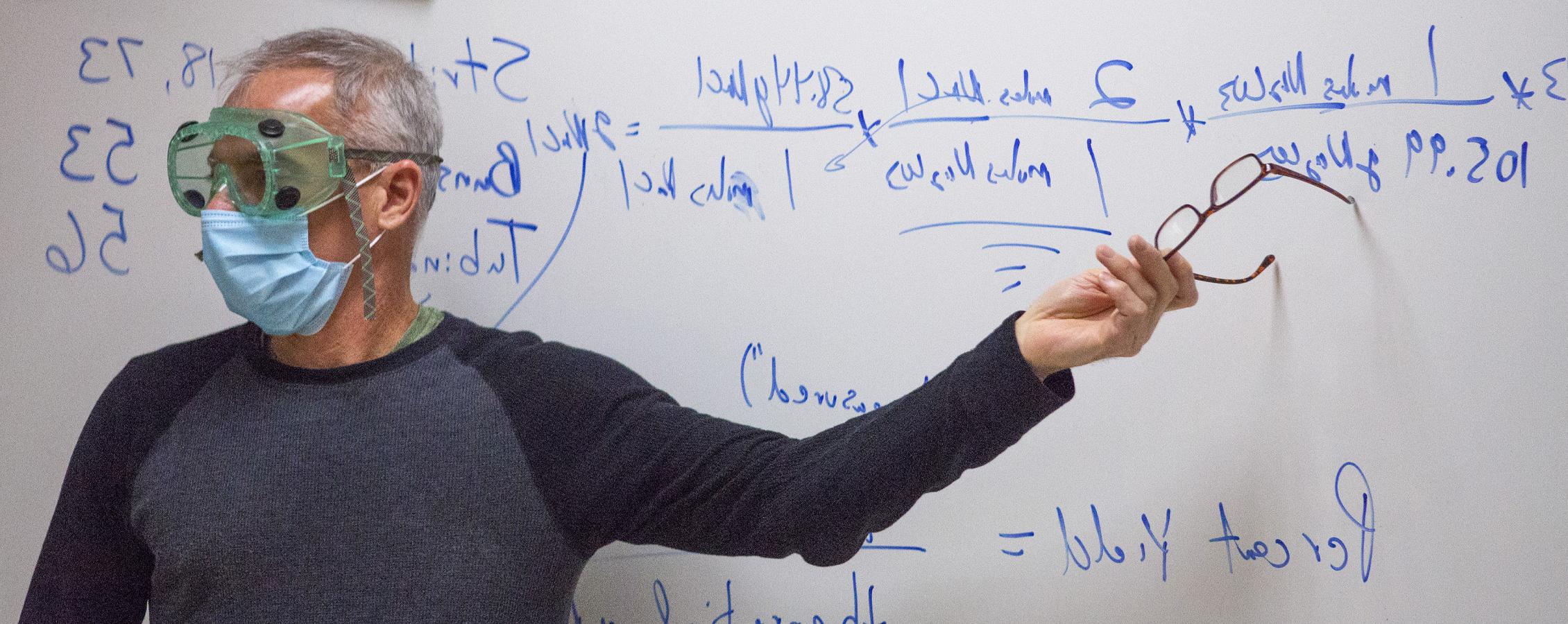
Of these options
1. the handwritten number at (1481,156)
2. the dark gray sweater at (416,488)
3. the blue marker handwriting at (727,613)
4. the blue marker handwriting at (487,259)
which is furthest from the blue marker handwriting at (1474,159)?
the blue marker handwriting at (487,259)

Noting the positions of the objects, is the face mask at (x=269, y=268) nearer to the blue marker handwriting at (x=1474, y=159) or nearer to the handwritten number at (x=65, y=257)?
the handwritten number at (x=65, y=257)

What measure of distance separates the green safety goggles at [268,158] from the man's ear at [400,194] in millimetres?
36

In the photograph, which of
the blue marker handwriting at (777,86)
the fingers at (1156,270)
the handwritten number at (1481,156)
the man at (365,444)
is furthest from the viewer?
the blue marker handwriting at (777,86)

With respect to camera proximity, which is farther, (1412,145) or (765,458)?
(1412,145)

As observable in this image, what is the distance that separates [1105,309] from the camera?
0.81 m

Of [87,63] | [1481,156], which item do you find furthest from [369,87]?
[1481,156]

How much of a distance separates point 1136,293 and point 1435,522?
0.47m

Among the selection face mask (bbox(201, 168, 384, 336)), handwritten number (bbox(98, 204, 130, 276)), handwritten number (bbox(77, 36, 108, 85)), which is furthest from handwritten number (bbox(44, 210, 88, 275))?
face mask (bbox(201, 168, 384, 336))

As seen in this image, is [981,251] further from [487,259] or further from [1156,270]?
[487,259]

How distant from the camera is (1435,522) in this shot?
99 centimetres

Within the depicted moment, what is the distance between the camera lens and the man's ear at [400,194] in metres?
0.98

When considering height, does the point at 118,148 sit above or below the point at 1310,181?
above

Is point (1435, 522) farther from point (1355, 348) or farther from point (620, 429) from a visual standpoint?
point (620, 429)

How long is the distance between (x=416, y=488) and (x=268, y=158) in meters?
0.32
